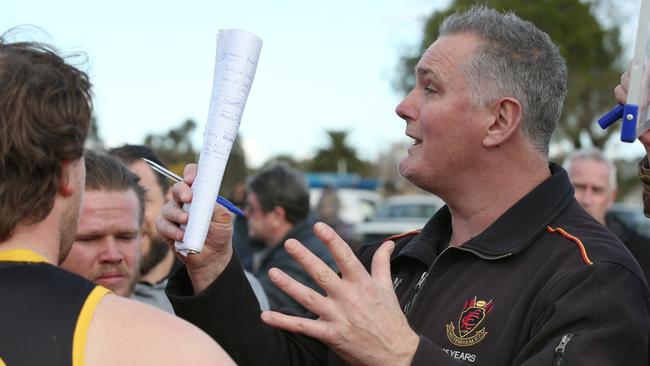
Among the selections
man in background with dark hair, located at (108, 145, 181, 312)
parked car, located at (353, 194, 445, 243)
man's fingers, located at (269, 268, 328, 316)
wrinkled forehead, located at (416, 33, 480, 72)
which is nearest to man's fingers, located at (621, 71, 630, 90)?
wrinkled forehead, located at (416, 33, 480, 72)

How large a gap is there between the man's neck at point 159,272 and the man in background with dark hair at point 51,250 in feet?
8.63

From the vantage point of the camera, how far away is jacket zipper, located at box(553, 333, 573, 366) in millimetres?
2170

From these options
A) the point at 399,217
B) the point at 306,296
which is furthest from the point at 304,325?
the point at 399,217

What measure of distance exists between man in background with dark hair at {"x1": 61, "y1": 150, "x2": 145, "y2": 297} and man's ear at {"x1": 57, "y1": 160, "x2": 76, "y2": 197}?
1.70m

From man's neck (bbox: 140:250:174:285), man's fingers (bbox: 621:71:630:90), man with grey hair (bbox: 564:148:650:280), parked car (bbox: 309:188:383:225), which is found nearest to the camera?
man's fingers (bbox: 621:71:630:90)

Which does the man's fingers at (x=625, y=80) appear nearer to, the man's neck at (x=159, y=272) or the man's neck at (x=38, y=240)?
the man's neck at (x=38, y=240)

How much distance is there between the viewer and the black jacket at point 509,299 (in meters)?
2.23

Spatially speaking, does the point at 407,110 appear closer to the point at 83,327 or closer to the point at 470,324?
the point at 470,324

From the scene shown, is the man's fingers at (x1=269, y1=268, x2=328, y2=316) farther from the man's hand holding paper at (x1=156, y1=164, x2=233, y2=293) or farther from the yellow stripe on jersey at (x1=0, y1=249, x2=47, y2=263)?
the yellow stripe on jersey at (x1=0, y1=249, x2=47, y2=263)

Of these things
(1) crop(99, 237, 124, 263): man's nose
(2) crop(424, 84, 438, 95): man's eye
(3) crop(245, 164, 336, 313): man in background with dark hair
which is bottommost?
(3) crop(245, 164, 336, 313): man in background with dark hair

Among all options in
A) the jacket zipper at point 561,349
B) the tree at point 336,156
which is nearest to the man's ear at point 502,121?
the jacket zipper at point 561,349

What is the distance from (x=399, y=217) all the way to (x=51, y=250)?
63.1 ft

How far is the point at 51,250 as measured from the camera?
6.04 feet

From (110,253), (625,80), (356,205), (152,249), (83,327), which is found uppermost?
(625,80)
